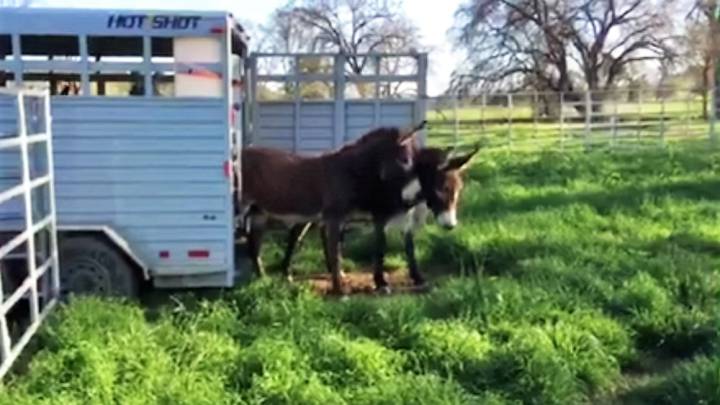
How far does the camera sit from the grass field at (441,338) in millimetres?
4961

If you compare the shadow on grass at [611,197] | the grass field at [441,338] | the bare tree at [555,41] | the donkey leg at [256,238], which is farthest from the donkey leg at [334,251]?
the bare tree at [555,41]

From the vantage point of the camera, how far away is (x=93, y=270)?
698cm

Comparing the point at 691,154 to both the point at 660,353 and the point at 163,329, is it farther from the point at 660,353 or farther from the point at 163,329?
the point at 163,329

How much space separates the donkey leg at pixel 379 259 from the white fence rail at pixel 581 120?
12795 mm

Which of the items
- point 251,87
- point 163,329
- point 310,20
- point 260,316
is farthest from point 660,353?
point 310,20

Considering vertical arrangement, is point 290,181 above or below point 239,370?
above

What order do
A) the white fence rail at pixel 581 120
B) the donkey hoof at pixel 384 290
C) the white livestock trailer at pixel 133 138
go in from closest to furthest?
the white livestock trailer at pixel 133 138
the donkey hoof at pixel 384 290
the white fence rail at pixel 581 120

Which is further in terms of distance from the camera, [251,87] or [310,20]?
Result: [310,20]

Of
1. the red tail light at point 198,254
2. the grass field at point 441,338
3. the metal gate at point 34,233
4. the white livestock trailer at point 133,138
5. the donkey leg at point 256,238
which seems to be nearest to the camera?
the grass field at point 441,338

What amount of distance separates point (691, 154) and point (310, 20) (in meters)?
30.9

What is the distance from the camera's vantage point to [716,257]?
344 inches

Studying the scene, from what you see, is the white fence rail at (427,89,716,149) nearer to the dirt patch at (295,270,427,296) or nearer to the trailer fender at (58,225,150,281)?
the dirt patch at (295,270,427,296)

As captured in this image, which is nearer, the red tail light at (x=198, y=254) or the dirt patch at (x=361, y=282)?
the red tail light at (x=198, y=254)

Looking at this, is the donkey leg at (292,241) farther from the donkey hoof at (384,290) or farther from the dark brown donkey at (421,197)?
the donkey hoof at (384,290)
